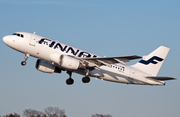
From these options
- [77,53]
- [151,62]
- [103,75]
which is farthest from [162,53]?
[77,53]

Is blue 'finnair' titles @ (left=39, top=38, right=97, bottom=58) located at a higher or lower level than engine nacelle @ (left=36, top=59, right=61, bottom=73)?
higher

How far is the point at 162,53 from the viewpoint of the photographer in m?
52.3

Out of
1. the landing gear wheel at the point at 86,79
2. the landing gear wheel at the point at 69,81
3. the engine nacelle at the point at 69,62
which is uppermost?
the engine nacelle at the point at 69,62

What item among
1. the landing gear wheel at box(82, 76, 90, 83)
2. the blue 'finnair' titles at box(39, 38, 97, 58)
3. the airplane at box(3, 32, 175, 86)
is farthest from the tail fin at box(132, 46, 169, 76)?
the blue 'finnair' titles at box(39, 38, 97, 58)

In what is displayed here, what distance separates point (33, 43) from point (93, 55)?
8.98m

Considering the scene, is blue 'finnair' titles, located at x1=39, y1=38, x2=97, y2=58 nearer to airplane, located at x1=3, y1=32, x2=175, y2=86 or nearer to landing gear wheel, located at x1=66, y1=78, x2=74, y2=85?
airplane, located at x1=3, y1=32, x2=175, y2=86

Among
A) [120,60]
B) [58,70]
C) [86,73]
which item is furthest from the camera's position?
[58,70]

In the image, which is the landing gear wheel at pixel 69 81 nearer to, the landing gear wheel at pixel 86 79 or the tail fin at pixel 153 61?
the landing gear wheel at pixel 86 79

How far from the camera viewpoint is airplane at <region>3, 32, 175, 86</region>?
145ft

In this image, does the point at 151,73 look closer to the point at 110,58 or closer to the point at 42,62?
the point at 110,58

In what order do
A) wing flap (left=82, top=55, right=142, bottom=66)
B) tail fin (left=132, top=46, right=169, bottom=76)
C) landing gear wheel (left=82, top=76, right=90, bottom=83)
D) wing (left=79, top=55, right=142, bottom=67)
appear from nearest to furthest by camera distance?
wing flap (left=82, top=55, right=142, bottom=66), wing (left=79, top=55, right=142, bottom=67), landing gear wheel (left=82, top=76, right=90, bottom=83), tail fin (left=132, top=46, right=169, bottom=76)

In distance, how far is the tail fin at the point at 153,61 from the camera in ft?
167

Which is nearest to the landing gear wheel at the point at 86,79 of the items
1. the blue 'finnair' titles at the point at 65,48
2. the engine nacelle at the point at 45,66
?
the blue 'finnair' titles at the point at 65,48

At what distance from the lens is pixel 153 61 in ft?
170
